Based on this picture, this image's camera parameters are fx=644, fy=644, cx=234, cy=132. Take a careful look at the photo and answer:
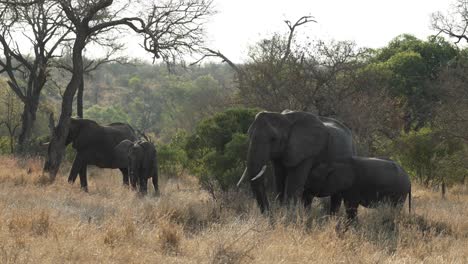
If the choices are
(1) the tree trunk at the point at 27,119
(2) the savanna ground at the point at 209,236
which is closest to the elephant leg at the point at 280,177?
(2) the savanna ground at the point at 209,236

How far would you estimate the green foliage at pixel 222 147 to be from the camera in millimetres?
15477

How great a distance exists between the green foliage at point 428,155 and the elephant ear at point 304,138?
8606 millimetres

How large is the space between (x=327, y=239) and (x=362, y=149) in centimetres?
1152

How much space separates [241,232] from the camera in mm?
7879

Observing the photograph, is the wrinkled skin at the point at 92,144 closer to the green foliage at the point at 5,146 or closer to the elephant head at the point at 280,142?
the elephant head at the point at 280,142

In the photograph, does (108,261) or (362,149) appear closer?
(108,261)

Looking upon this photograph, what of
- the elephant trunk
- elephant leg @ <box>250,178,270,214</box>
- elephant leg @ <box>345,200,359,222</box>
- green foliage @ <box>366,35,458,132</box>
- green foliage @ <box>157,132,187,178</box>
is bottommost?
green foliage @ <box>157,132,187,178</box>

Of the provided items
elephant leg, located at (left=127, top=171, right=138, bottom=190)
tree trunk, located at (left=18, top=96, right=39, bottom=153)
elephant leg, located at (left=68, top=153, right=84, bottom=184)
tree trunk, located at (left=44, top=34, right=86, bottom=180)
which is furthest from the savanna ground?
tree trunk, located at (left=18, top=96, right=39, bottom=153)

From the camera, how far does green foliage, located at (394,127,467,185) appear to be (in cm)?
1881

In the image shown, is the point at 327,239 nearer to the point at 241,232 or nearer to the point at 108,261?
the point at 241,232

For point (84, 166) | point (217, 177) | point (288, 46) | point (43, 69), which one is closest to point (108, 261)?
point (217, 177)

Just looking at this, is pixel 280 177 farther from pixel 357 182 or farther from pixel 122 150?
pixel 122 150

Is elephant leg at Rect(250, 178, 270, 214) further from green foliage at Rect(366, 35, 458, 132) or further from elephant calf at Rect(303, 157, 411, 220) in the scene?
green foliage at Rect(366, 35, 458, 132)

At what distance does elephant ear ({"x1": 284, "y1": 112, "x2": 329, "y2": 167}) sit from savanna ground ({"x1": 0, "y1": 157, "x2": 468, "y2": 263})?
981 mm
